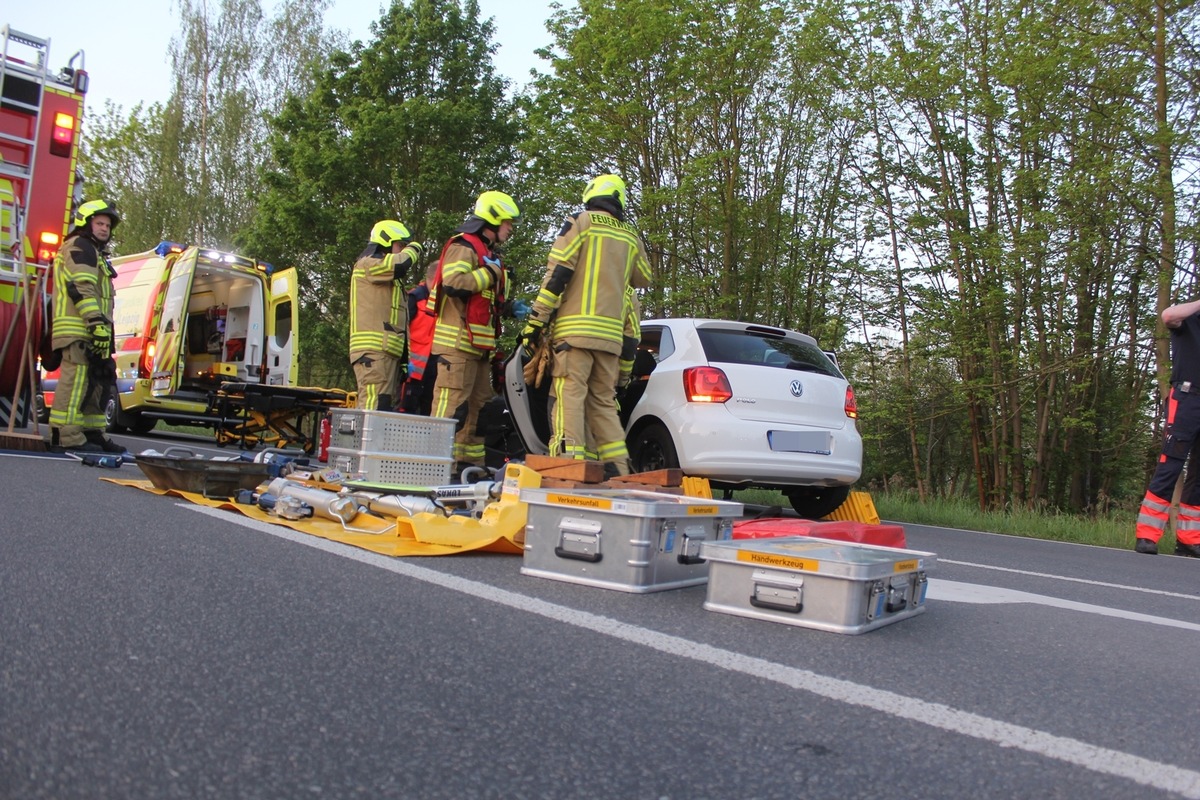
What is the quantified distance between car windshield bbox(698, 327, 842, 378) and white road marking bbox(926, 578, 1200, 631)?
2.74 meters

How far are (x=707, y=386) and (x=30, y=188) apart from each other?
6820mm

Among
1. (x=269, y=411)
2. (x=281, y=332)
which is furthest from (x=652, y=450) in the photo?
(x=281, y=332)

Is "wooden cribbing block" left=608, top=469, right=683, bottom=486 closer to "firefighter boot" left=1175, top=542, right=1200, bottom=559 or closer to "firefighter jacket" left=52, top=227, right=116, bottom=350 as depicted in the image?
"firefighter boot" left=1175, top=542, right=1200, bottom=559

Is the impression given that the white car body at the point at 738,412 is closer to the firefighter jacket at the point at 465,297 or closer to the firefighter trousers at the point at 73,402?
the firefighter jacket at the point at 465,297

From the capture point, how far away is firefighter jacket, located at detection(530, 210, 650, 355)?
621 centimetres

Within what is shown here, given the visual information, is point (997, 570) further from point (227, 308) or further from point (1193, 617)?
point (227, 308)

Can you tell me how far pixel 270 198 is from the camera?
26.1 m

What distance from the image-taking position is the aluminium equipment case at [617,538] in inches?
146

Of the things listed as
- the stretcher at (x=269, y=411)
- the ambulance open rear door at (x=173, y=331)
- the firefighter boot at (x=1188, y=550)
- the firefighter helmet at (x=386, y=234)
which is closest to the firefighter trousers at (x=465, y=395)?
the firefighter helmet at (x=386, y=234)

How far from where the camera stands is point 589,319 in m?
6.26

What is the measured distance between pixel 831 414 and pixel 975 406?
31.3 feet

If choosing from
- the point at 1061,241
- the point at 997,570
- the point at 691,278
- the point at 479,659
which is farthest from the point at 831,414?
the point at 691,278

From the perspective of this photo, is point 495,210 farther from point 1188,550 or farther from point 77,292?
point 1188,550

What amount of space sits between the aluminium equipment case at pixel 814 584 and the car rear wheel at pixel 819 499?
14.1 ft
